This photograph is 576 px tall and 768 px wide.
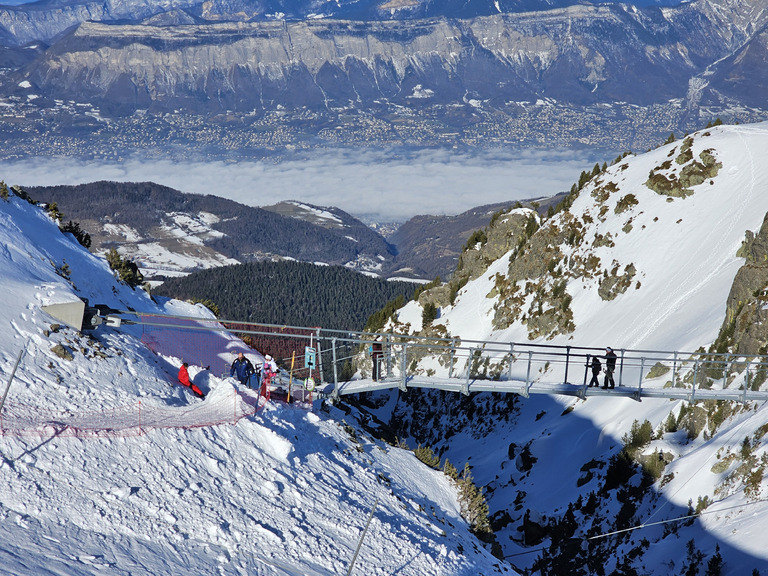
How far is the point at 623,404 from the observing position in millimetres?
32750

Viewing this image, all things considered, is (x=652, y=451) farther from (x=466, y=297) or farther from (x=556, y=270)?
(x=466, y=297)

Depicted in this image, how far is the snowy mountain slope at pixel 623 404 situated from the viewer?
23.1m

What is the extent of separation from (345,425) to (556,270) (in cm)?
3227

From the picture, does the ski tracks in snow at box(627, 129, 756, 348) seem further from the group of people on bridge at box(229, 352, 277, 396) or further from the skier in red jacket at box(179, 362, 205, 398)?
the skier in red jacket at box(179, 362, 205, 398)

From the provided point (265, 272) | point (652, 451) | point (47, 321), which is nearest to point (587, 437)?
point (652, 451)

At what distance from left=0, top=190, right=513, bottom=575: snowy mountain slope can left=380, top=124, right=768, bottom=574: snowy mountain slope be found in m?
5.47

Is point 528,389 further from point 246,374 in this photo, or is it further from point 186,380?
point 186,380

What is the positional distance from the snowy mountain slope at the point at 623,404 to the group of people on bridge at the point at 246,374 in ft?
36.4

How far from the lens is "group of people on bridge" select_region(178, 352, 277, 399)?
2319 centimetres

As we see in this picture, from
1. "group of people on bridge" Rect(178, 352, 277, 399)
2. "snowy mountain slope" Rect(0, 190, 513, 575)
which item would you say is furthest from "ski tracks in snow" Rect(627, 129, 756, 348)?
"group of people on bridge" Rect(178, 352, 277, 399)

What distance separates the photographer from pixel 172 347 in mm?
28203

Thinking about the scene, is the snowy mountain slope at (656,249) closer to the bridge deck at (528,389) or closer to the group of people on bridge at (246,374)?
the bridge deck at (528,389)

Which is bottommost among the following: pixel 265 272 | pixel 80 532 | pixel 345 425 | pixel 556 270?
pixel 265 272

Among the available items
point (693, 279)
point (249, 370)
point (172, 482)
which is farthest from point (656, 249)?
point (172, 482)
